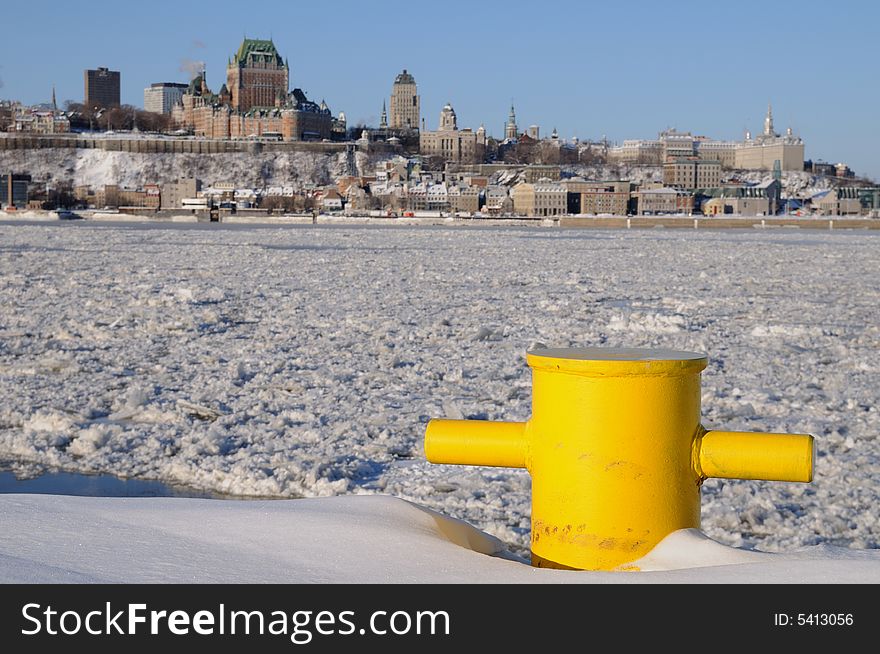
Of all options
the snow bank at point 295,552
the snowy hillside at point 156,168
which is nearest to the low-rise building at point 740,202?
the snowy hillside at point 156,168

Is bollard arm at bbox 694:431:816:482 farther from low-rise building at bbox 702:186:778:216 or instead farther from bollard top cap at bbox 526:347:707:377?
low-rise building at bbox 702:186:778:216

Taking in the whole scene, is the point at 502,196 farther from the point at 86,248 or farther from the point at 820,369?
the point at 820,369

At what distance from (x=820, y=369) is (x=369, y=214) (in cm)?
9672

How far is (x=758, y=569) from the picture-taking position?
6.37 feet

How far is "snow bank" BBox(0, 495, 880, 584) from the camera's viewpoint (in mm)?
Result: 1885

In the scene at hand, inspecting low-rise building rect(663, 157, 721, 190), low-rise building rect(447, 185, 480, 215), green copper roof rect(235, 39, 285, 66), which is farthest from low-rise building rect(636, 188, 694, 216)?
green copper roof rect(235, 39, 285, 66)

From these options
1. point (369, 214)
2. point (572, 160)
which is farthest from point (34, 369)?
point (572, 160)

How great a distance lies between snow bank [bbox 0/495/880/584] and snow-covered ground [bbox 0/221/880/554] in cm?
131

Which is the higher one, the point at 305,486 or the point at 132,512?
the point at 132,512

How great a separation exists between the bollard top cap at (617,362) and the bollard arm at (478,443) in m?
0.16

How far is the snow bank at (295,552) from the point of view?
1.88 m

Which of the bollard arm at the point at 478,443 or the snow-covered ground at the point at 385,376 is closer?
the bollard arm at the point at 478,443

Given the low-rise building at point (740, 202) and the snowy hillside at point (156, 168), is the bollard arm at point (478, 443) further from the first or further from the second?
the snowy hillside at point (156, 168)

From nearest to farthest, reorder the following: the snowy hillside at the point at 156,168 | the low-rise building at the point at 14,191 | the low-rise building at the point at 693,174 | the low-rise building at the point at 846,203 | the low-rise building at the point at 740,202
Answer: the low-rise building at the point at 14,191 < the low-rise building at the point at 740,202 < the low-rise building at the point at 846,203 < the snowy hillside at the point at 156,168 < the low-rise building at the point at 693,174
